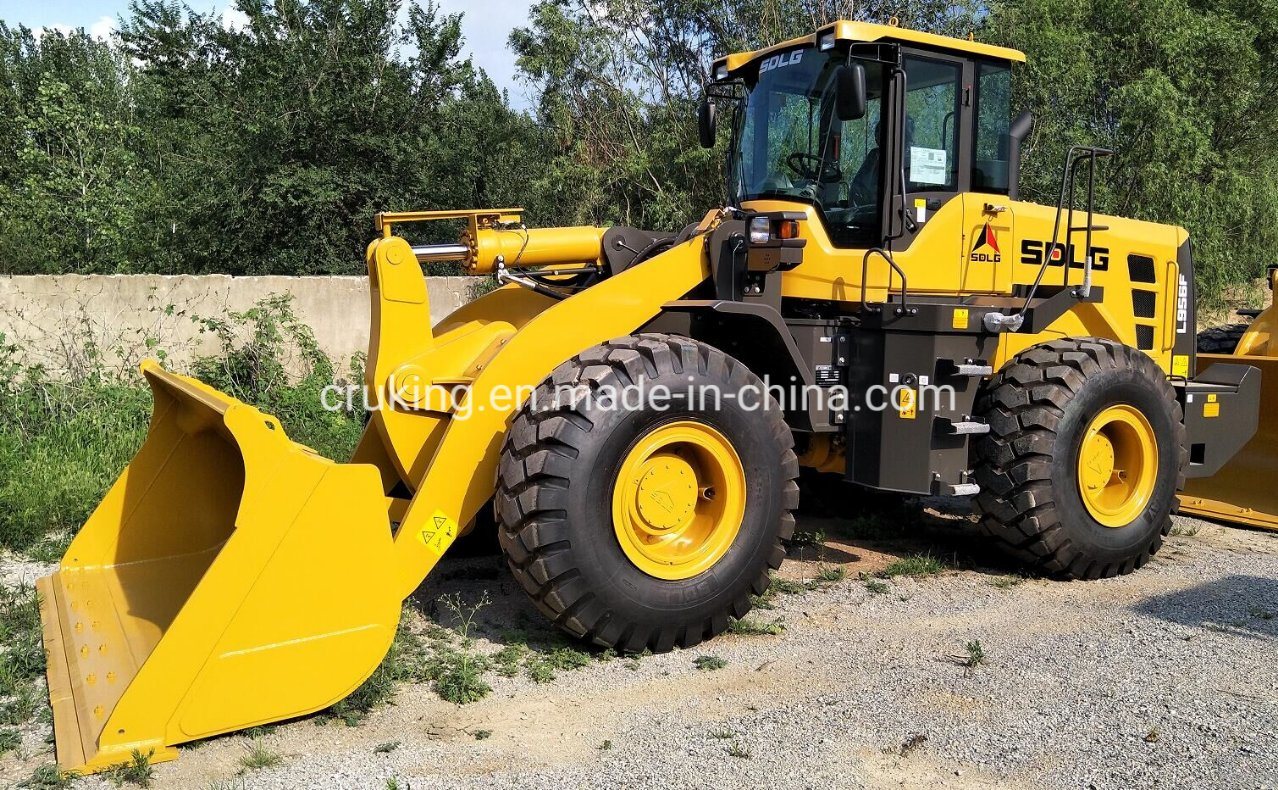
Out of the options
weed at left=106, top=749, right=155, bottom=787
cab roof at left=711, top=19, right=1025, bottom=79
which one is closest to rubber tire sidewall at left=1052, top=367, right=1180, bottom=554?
cab roof at left=711, top=19, right=1025, bottom=79

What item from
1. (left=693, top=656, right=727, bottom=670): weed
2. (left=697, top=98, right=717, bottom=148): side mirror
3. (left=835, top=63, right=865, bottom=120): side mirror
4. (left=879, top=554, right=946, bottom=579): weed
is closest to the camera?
(left=693, top=656, right=727, bottom=670): weed

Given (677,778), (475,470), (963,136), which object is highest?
(963,136)

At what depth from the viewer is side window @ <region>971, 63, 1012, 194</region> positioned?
598 centimetres

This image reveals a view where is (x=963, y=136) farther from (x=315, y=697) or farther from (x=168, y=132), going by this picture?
(x=168, y=132)

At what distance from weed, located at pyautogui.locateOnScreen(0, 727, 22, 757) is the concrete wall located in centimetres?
566

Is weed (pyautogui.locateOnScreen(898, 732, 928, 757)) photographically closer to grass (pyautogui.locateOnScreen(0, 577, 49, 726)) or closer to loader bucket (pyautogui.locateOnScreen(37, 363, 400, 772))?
loader bucket (pyautogui.locateOnScreen(37, 363, 400, 772))

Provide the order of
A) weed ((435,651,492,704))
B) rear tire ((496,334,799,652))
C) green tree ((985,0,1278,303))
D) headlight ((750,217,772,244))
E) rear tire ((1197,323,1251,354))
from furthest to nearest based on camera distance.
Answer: green tree ((985,0,1278,303)) → rear tire ((1197,323,1251,354)) → headlight ((750,217,772,244)) → rear tire ((496,334,799,652)) → weed ((435,651,492,704))

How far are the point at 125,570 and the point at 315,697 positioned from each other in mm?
1799

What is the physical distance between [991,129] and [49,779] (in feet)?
18.3

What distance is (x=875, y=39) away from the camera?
5.48m

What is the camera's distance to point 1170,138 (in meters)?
13.6

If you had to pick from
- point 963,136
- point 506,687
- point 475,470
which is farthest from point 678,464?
point 963,136

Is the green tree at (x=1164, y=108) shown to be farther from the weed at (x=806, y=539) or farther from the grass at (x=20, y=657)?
the grass at (x=20, y=657)

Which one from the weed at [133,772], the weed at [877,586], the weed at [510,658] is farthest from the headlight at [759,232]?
the weed at [133,772]
